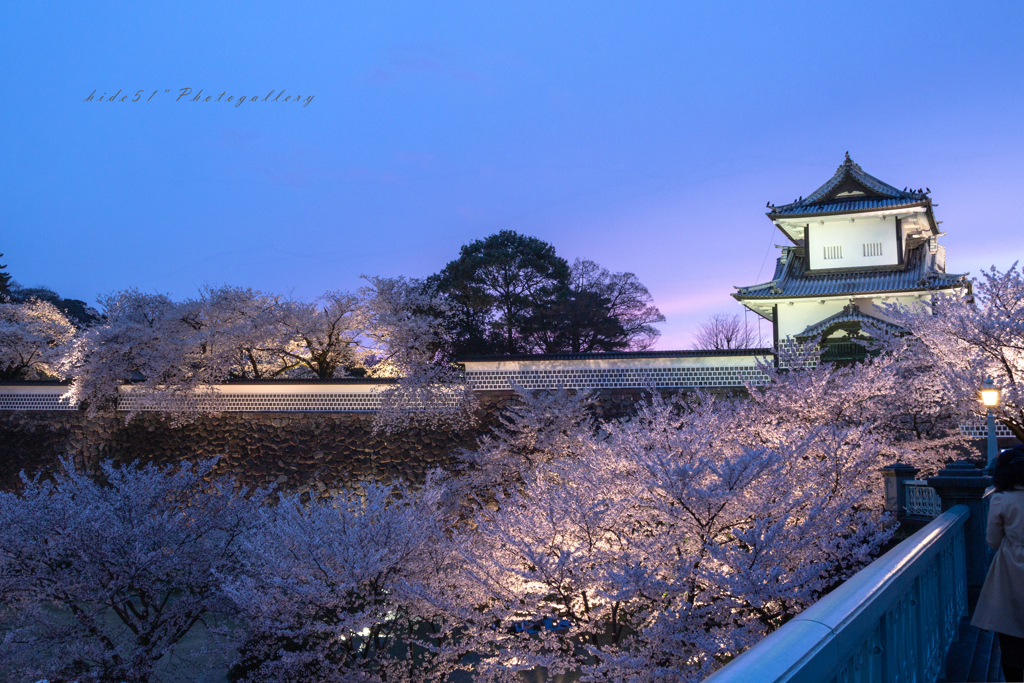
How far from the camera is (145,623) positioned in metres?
9.18

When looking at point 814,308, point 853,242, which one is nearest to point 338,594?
point 814,308

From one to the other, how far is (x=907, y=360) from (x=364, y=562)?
435 inches

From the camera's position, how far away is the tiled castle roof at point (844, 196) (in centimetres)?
1873

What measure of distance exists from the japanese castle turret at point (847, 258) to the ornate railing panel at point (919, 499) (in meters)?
8.35

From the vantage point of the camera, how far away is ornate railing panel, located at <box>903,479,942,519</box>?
28.7ft

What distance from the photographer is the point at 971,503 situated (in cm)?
409

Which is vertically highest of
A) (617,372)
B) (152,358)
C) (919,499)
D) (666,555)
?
(152,358)

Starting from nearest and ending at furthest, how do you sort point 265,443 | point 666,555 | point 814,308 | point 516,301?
point 666,555 → point 265,443 → point 814,308 → point 516,301

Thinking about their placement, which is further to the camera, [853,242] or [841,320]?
[853,242]

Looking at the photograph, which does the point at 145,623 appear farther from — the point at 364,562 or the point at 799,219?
the point at 799,219

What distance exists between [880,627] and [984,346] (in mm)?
12592

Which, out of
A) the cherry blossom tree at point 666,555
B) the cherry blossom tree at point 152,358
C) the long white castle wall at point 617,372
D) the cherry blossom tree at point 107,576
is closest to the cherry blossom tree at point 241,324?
the cherry blossom tree at point 152,358

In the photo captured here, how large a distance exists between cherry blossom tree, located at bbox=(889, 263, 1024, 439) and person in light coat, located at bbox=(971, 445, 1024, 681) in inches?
403

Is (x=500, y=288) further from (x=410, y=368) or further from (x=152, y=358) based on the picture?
(x=152, y=358)
